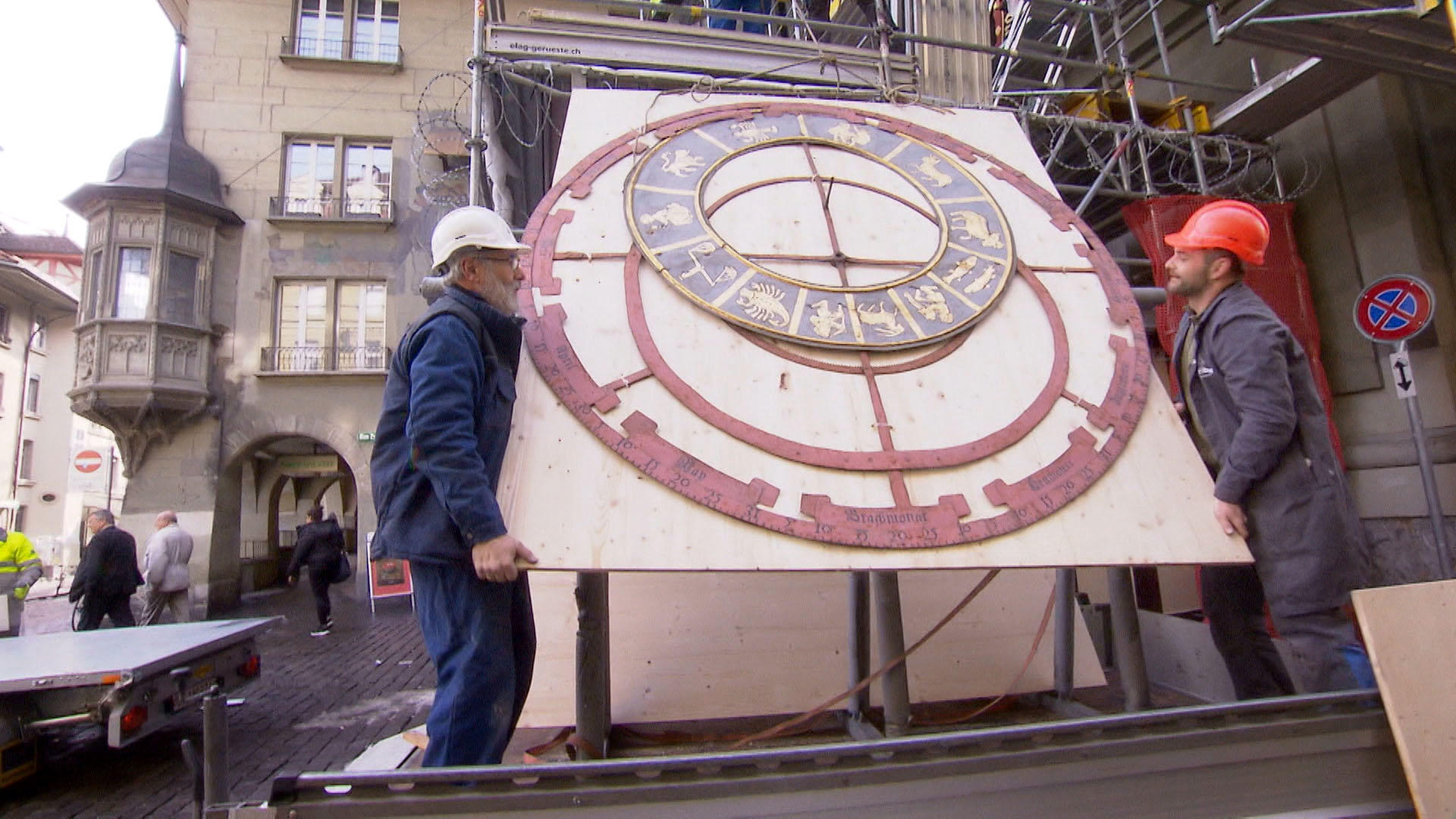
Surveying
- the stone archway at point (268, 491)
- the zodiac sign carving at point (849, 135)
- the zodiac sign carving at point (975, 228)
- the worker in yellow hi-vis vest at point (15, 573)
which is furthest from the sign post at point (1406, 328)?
the stone archway at point (268, 491)

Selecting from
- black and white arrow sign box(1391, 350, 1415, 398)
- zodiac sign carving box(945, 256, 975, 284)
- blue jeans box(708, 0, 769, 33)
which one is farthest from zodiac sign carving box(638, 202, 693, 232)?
black and white arrow sign box(1391, 350, 1415, 398)

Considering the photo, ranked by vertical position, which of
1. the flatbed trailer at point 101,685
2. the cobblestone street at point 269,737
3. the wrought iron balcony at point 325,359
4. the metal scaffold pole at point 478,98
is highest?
the wrought iron balcony at point 325,359

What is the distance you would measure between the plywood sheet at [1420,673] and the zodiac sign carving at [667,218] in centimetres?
182

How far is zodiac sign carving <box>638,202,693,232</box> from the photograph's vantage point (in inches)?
88.4

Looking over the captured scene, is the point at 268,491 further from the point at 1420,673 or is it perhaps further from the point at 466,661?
the point at 1420,673

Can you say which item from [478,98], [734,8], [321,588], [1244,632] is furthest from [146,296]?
[1244,632]

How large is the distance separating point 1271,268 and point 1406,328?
116cm

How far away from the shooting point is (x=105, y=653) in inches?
156

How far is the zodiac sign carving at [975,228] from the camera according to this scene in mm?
2439

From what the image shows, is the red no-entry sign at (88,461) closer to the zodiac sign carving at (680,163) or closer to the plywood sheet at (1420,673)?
the zodiac sign carving at (680,163)

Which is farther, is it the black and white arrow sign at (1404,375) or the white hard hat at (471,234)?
the black and white arrow sign at (1404,375)

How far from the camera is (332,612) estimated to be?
412 inches

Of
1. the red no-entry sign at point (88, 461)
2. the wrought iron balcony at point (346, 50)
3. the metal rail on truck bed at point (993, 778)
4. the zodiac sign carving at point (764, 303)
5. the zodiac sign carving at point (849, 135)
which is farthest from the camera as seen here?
the wrought iron balcony at point (346, 50)

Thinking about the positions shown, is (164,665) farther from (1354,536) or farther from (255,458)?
(255,458)
